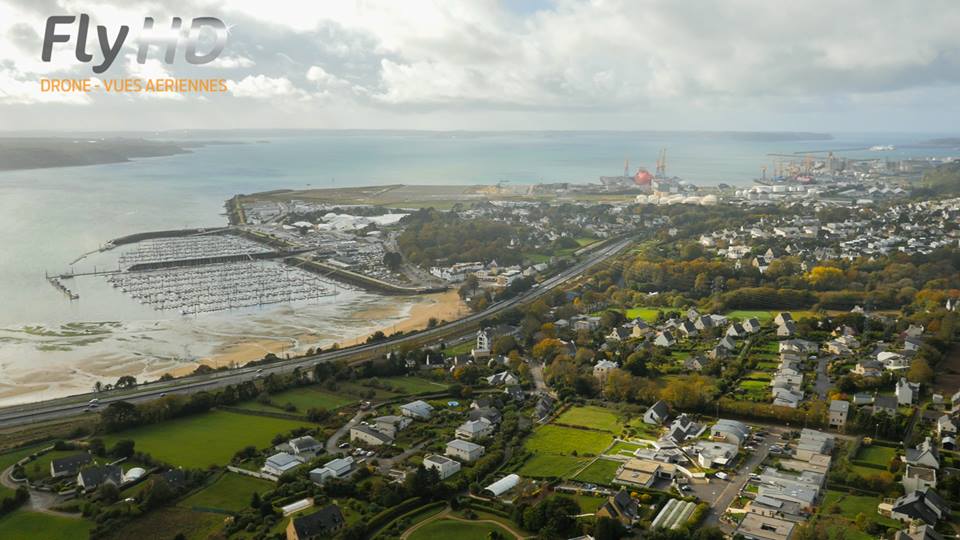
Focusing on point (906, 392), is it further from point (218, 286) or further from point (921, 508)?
point (218, 286)

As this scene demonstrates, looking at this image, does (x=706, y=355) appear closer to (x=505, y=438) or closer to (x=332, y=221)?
(x=505, y=438)

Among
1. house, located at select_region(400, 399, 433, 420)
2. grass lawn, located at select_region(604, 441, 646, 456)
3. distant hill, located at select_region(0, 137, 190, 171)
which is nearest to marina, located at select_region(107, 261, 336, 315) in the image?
house, located at select_region(400, 399, 433, 420)

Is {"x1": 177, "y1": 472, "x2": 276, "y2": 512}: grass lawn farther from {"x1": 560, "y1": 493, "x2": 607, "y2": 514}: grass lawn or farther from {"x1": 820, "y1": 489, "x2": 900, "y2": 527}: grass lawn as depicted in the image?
{"x1": 820, "y1": 489, "x2": 900, "y2": 527}: grass lawn

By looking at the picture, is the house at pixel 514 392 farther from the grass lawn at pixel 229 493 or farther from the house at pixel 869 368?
the house at pixel 869 368

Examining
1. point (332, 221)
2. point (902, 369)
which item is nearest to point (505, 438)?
point (902, 369)

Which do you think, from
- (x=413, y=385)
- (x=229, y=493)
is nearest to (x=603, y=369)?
(x=413, y=385)
